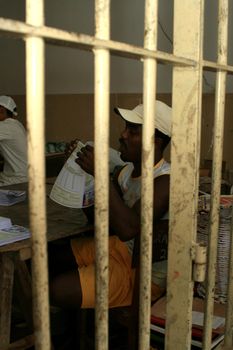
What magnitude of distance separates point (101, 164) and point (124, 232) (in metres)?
0.86

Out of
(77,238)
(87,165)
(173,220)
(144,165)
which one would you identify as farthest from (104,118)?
(77,238)

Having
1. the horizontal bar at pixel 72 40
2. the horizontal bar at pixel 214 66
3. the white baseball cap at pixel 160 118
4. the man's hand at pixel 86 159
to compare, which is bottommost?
the man's hand at pixel 86 159

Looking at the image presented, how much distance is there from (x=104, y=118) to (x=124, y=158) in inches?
46.6

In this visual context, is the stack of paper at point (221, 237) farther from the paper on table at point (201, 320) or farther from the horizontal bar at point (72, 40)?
the horizontal bar at point (72, 40)

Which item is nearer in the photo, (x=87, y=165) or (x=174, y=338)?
(x=174, y=338)

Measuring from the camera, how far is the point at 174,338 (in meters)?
1.19

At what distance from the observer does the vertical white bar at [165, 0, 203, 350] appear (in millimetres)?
1085

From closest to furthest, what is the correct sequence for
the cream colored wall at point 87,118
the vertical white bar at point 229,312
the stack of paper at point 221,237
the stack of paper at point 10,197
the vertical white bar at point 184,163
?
the vertical white bar at point 184,163 < the vertical white bar at point 229,312 < the stack of paper at point 221,237 < the stack of paper at point 10,197 < the cream colored wall at point 87,118

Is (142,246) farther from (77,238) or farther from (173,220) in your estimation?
(77,238)

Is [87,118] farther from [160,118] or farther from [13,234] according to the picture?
[13,234]

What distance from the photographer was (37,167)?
0.74 m

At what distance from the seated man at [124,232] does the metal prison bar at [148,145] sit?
0.49 meters

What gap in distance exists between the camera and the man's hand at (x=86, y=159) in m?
1.54

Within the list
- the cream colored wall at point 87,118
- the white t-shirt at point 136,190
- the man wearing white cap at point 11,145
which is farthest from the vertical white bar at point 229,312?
the man wearing white cap at point 11,145
